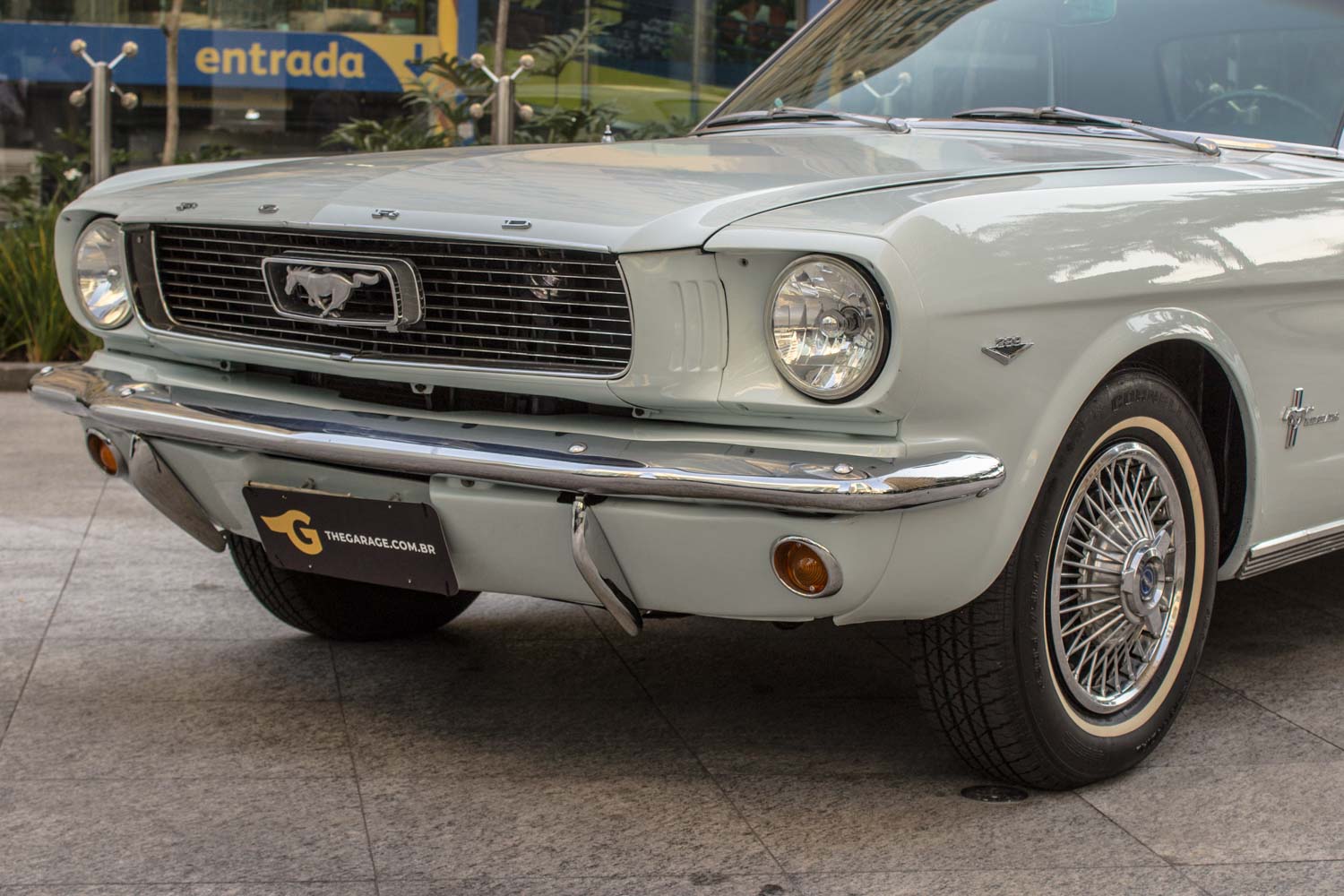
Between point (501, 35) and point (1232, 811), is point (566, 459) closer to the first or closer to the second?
point (1232, 811)

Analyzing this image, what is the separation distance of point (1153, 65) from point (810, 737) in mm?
1755

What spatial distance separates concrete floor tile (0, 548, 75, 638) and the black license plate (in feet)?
4.34

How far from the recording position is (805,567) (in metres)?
2.70

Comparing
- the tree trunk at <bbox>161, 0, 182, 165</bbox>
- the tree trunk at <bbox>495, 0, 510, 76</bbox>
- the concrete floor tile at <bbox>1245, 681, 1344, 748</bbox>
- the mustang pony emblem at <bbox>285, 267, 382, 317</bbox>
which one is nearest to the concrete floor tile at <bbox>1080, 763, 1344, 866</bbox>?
the concrete floor tile at <bbox>1245, 681, 1344, 748</bbox>

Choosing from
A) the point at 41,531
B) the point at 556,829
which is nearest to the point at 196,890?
the point at 556,829

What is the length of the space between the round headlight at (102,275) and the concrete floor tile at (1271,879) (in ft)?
8.02

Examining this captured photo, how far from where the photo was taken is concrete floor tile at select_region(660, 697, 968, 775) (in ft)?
10.9

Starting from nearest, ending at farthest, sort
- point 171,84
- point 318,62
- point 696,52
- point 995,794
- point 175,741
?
1. point 995,794
2. point 175,741
3. point 171,84
4. point 318,62
5. point 696,52

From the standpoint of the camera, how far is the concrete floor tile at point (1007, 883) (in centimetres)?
272

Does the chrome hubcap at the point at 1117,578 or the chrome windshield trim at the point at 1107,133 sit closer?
the chrome hubcap at the point at 1117,578

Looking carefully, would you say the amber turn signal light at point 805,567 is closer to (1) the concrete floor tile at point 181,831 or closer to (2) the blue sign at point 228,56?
(1) the concrete floor tile at point 181,831

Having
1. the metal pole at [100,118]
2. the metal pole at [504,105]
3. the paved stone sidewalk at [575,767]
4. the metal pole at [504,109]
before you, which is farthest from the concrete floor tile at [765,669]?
the metal pole at [100,118]

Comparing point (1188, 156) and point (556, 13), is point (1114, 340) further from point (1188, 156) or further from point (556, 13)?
point (556, 13)

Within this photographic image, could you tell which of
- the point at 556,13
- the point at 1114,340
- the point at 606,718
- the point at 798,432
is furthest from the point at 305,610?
the point at 556,13
